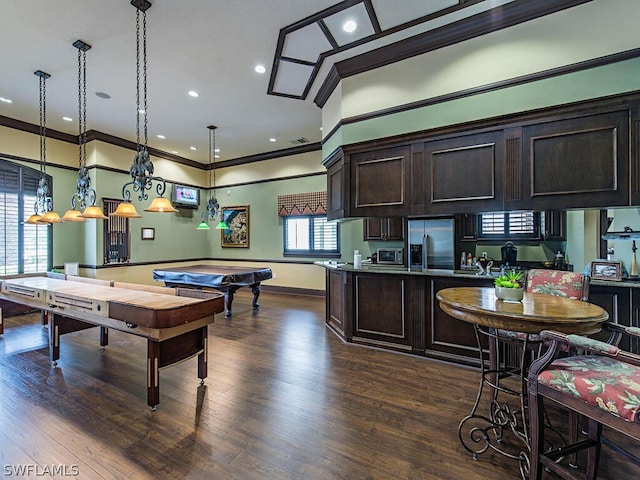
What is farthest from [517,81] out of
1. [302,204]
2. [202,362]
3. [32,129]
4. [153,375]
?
[32,129]

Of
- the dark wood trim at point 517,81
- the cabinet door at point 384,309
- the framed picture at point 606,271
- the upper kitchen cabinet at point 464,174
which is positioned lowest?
the cabinet door at point 384,309

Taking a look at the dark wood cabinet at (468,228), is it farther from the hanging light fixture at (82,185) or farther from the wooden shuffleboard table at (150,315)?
the hanging light fixture at (82,185)

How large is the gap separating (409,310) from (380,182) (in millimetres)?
1646

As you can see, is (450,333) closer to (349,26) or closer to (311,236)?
(349,26)

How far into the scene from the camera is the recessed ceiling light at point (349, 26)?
336 cm

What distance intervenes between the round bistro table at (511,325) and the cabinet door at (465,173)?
4.49 ft

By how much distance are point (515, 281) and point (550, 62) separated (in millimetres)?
2477

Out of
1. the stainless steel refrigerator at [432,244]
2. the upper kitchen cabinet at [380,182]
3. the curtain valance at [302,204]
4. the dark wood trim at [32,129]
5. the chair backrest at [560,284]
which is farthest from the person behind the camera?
the curtain valance at [302,204]

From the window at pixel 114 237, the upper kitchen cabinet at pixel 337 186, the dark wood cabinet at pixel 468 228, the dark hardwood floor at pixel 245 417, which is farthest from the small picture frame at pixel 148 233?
the dark wood cabinet at pixel 468 228

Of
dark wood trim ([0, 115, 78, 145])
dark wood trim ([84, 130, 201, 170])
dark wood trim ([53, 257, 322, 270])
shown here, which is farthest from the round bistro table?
dark wood trim ([0, 115, 78, 145])

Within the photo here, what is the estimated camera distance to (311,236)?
7691mm

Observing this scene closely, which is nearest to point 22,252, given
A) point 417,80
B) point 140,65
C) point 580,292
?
point 140,65

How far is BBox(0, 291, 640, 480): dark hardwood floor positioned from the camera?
187cm
